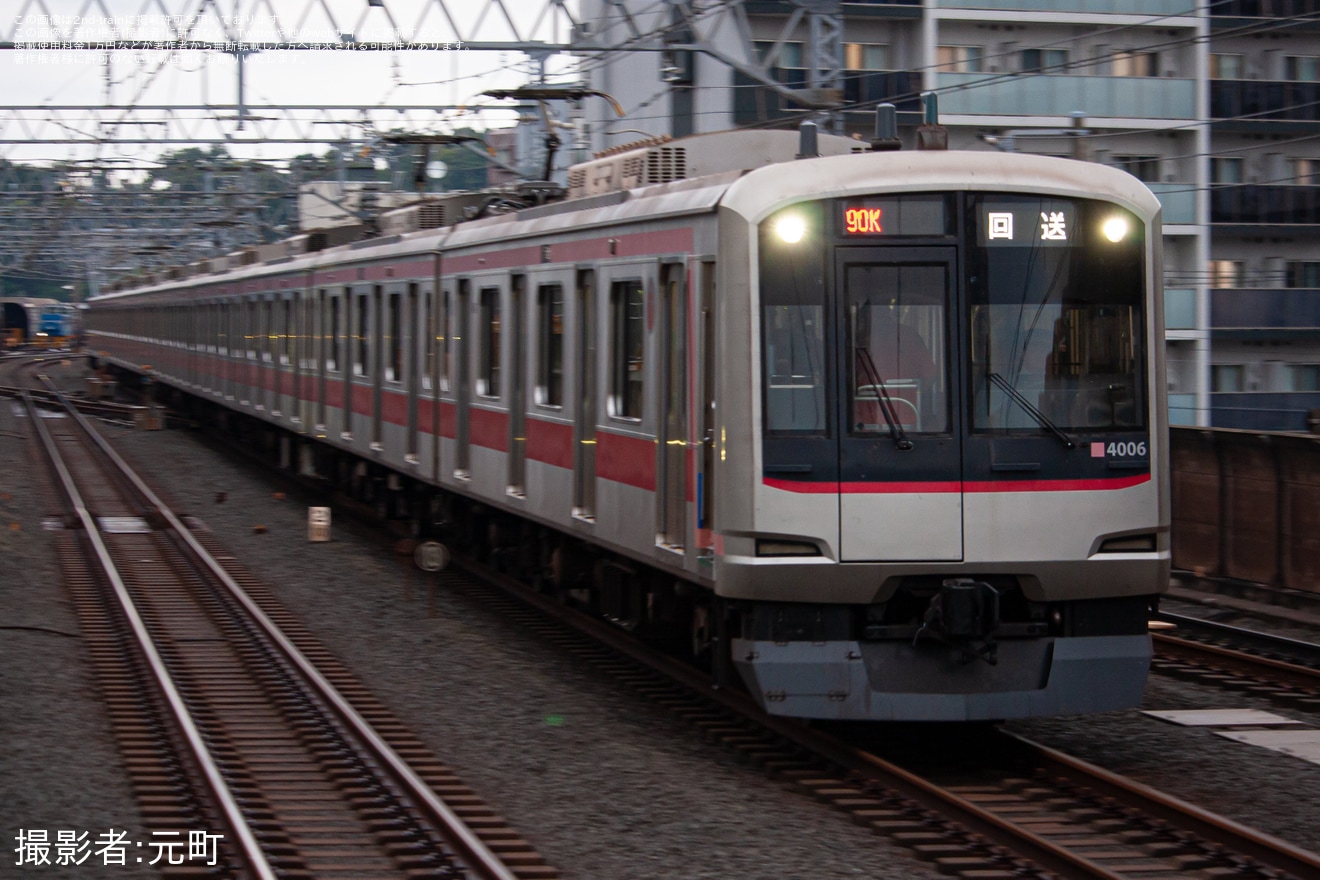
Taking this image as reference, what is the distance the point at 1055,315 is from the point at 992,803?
2112mm

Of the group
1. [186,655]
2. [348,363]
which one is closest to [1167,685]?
[186,655]

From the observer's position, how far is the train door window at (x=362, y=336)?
56.6ft

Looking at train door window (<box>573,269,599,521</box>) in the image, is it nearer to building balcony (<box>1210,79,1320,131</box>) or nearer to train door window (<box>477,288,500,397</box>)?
train door window (<box>477,288,500,397</box>)

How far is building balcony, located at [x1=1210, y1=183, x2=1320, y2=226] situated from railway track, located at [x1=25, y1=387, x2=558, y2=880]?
21.5 meters

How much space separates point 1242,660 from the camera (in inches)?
400

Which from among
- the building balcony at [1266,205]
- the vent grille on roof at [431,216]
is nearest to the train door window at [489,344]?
the vent grille on roof at [431,216]

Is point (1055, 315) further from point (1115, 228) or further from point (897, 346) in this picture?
point (897, 346)

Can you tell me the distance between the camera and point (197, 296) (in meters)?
32.4

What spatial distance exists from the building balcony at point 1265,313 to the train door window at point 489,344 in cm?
1976

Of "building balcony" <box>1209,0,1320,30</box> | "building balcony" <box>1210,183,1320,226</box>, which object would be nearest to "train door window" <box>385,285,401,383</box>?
"building balcony" <box>1210,183,1320,226</box>

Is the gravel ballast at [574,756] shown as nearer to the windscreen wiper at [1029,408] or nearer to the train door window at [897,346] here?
the windscreen wiper at [1029,408]

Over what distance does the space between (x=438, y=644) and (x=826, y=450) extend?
4.57m

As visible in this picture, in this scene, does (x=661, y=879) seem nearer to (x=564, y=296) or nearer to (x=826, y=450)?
(x=826, y=450)

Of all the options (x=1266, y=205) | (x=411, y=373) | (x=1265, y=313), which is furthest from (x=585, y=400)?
(x=1266, y=205)
